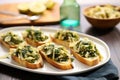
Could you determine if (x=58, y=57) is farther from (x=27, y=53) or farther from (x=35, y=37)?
(x=35, y=37)

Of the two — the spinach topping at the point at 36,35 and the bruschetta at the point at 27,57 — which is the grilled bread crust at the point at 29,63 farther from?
the spinach topping at the point at 36,35

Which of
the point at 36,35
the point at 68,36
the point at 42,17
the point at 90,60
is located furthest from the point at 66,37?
the point at 42,17

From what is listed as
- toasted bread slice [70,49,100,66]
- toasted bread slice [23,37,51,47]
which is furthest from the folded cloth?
toasted bread slice [23,37,51,47]

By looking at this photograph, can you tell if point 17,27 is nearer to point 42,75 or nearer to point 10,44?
point 10,44

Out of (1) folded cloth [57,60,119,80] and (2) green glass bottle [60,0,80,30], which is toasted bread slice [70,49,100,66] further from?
(2) green glass bottle [60,0,80,30]

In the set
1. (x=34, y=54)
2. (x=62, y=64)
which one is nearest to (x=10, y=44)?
(x=34, y=54)

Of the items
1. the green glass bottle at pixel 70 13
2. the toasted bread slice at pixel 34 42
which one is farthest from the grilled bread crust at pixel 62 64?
the green glass bottle at pixel 70 13
